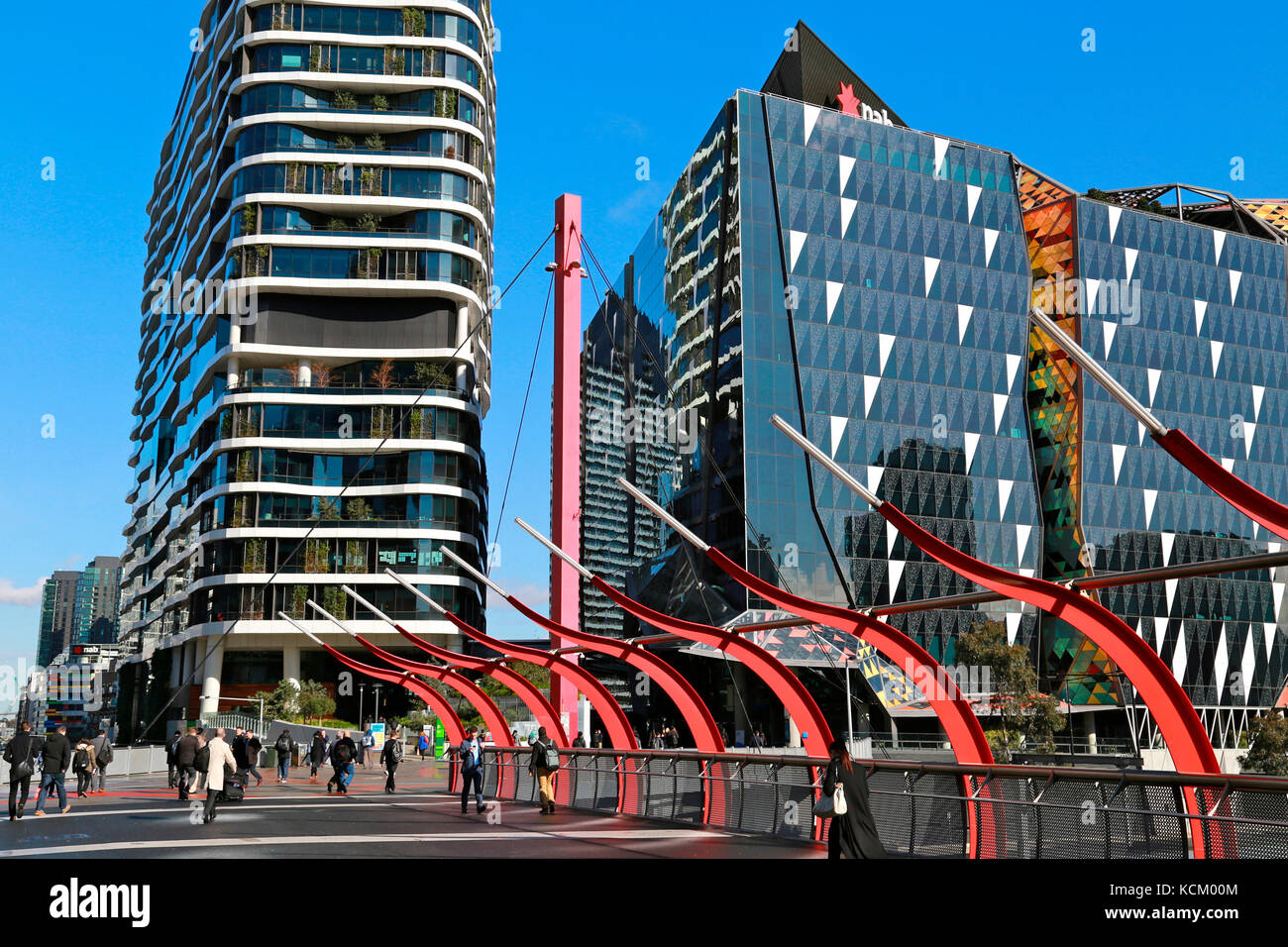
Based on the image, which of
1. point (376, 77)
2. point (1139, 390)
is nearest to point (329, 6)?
point (376, 77)

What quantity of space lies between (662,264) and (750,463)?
19.4 metres

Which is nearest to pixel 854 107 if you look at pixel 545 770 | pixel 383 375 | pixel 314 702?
pixel 383 375

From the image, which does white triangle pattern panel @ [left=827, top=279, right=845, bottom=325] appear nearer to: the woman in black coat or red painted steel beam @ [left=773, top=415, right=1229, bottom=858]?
red painted steel beam @ [left=773, top=415, right=1229, bottom=858]

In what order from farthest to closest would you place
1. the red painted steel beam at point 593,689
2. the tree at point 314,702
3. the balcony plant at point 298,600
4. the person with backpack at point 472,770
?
1. the balcony plant at point 298,600
2. the tree at point 314,702
3. the red painted steel beam at point 593,689
4. the person with backpack at point 472,770

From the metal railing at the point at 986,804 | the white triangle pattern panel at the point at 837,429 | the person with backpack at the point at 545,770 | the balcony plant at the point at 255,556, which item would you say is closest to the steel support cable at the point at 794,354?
the white triangle pattern panel at the point at 837,429

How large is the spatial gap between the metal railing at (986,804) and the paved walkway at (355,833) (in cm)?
58

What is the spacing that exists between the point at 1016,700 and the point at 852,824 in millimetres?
51092

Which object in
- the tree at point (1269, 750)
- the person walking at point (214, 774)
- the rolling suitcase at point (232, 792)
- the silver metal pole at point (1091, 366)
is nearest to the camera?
the silver metal pole at point (1091, 366)

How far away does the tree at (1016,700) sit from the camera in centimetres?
5909

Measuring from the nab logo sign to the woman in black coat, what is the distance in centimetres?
6719

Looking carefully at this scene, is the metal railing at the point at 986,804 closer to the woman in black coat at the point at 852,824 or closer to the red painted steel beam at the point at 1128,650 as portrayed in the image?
the red painted steel beam at the point at 1128,650

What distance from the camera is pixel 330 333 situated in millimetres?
75938
